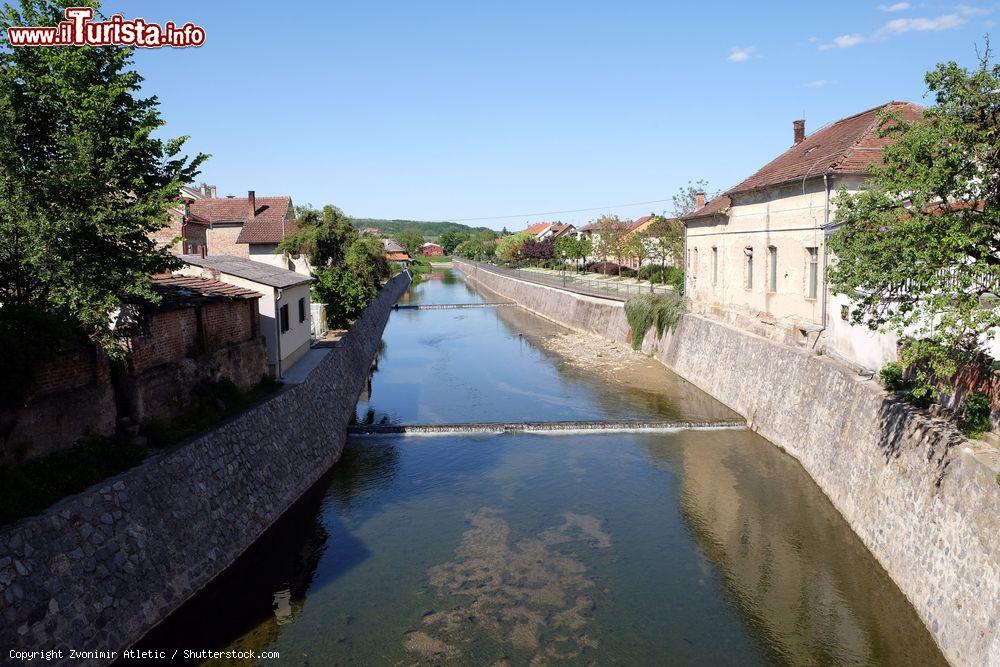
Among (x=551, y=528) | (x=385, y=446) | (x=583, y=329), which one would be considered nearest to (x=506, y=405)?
(x=385, y=446)

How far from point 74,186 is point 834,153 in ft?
71.1

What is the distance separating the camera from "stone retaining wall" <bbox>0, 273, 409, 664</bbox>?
9.15 m

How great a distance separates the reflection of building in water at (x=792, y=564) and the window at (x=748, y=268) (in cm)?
988

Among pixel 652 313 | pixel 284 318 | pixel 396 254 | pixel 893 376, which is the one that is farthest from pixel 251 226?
pixel 396 254

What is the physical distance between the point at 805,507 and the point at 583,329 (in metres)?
31.0

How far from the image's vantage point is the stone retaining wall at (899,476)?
9617 millimetres

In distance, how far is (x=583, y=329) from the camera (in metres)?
46.4

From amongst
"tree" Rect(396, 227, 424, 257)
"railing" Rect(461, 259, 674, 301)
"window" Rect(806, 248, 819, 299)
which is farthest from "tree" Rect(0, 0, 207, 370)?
"tree" Rect(396, 227, 424, 257)

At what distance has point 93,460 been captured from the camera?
455 inches

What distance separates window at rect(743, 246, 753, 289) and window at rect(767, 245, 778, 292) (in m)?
1.78

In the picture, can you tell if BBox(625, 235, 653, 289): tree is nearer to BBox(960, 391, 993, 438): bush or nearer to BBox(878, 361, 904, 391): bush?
BBox(878, 361, 904, 391): bush

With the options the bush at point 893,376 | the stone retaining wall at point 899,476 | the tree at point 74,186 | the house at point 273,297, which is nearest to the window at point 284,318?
the house at point 273,297

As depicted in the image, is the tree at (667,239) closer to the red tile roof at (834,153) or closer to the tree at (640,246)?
the tree at (640,246)

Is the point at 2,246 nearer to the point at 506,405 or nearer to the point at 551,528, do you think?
the point at 551,528
